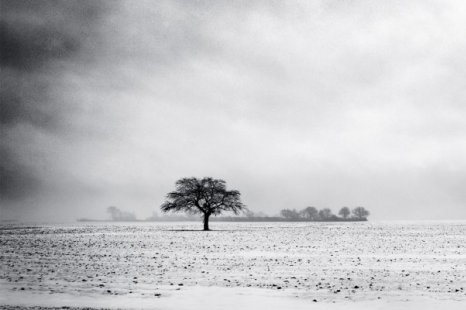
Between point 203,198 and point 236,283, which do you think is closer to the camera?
point 236,283

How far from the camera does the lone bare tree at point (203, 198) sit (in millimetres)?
91750

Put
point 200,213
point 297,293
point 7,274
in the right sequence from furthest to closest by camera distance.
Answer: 1. point 200,213
2. point 7,274
3. point 297,293

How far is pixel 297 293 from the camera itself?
17.3 meters

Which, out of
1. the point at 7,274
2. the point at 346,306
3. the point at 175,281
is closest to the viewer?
the point at 346,306

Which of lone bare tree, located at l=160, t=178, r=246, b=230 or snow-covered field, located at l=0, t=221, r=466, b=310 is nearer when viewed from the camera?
snow-covered field, located at l=0, t=221, r=466, b=310

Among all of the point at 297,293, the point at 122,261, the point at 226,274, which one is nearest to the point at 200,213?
the point at 122,261

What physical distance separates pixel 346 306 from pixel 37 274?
14681 mm

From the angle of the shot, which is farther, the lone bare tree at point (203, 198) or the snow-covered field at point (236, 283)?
the lone bare tree at point (203, 198)

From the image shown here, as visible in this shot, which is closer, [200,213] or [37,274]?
[37,274]

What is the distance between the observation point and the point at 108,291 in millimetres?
17469

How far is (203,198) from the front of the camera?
9194 centimetres

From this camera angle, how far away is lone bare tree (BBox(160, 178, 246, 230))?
9175 cm

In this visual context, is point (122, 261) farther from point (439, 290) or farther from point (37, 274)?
point (439, 290)

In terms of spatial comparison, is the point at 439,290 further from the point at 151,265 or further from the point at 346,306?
the point at 151,265
